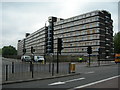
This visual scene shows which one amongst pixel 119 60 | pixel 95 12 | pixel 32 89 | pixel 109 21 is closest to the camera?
pixel 32 89

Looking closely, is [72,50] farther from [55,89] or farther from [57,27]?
[55,89]

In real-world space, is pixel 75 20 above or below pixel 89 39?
above

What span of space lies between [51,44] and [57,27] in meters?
11.3

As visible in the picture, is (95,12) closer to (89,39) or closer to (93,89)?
(89,39)

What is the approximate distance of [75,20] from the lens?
99375 millimetres

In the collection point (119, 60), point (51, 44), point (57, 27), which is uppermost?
point (57, 27)

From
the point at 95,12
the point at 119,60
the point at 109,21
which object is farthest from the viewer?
the point at 109,21

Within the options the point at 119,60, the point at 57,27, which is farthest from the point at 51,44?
the point at 119,60

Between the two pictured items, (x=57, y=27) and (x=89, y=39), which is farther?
(x=57, y=27)

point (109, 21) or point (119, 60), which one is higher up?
point (109, 21)

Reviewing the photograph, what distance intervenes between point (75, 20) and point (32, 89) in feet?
301

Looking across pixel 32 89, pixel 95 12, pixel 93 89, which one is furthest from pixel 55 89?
pixel 95 12

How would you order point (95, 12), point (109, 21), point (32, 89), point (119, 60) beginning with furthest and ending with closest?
point (109, 21), point (95, 12), point (119, 60), point (32, 89)

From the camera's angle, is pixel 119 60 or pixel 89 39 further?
pixel 89 39
